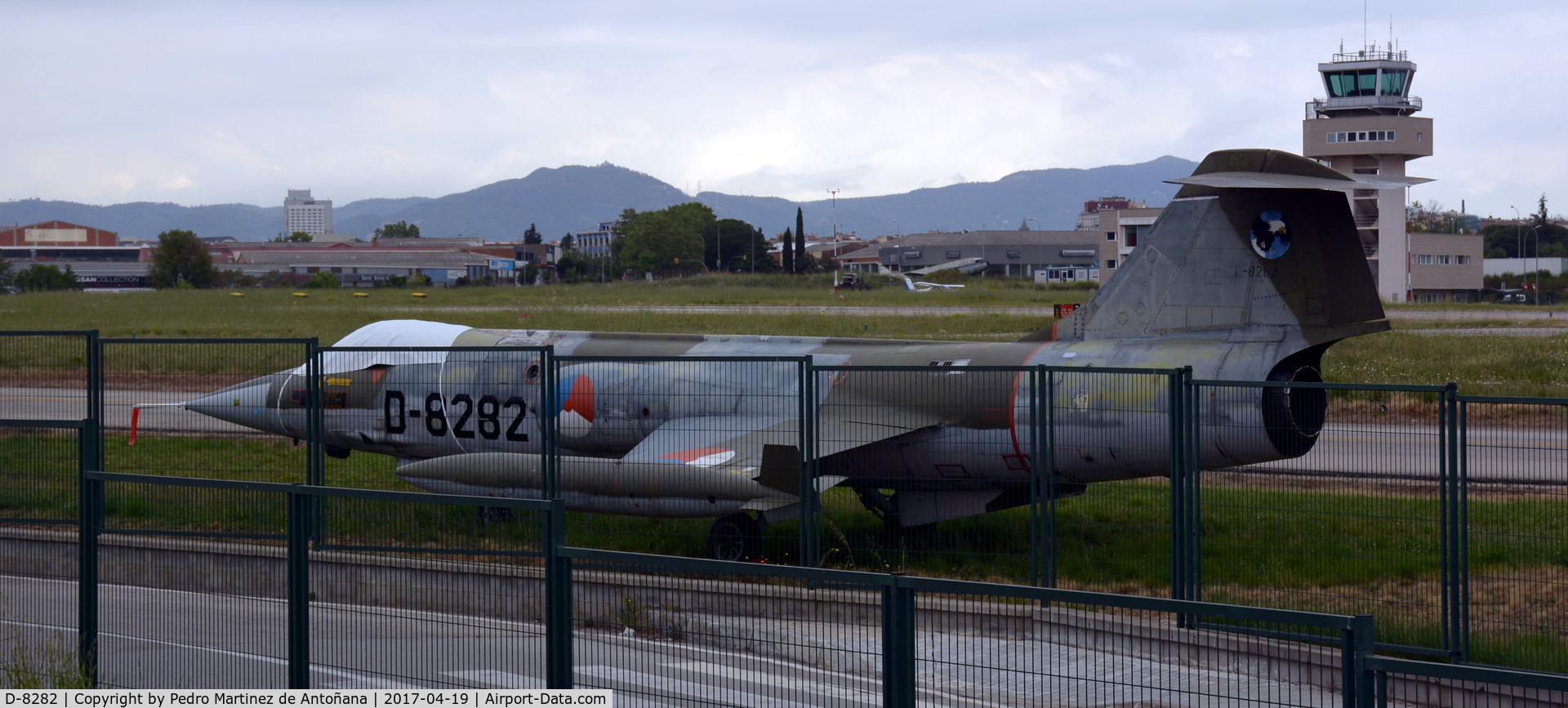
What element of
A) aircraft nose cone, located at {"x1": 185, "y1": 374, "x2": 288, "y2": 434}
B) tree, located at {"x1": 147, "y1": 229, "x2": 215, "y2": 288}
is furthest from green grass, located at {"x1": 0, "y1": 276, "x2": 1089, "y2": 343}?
tree, located at {"x1": 147, "y1": 229, "x2": 215, "y2": 288}

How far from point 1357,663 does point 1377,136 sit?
88948 mm

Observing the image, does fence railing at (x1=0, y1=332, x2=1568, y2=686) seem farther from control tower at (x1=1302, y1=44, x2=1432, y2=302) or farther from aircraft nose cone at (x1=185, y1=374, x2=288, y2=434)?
control tower at (x1=1302, y1=44, x2=1432, y2=302)

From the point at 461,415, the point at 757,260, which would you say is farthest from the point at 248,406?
the point at 757,260

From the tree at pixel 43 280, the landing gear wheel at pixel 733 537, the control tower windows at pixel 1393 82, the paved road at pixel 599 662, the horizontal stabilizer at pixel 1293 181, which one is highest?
the control tower windows at pixel 1393 82

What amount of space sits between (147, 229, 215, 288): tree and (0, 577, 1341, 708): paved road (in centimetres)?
12243

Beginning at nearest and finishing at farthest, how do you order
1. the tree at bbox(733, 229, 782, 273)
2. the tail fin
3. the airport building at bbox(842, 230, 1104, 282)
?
the tail fin, the tree at bbox(733, 229, 782, 273), the airport building at bbox(842, 230, 1104, 282)

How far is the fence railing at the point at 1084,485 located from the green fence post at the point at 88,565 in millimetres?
589

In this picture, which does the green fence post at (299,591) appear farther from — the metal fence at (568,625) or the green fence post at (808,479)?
the green fence post at (808,479)

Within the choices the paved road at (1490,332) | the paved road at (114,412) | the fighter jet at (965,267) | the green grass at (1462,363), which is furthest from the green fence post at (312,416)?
the fighter jet at (965,267)

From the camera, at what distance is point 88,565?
24.6ft

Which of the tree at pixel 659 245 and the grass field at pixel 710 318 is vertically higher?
the tree at pixel 659 245

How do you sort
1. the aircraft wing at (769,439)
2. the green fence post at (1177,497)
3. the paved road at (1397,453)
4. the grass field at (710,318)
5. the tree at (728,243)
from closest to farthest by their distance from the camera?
the paved road at (1397,453) → the green fence post at (1177,497) → the aircraft wing at (769,439) → the grass field at (710,318) → the tree at (728,243)

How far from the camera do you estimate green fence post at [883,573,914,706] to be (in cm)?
496

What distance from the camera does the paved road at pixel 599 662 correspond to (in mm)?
5293
